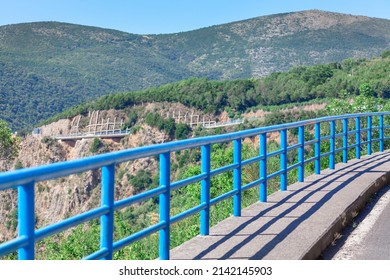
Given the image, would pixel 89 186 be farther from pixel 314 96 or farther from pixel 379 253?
pixel 379 253

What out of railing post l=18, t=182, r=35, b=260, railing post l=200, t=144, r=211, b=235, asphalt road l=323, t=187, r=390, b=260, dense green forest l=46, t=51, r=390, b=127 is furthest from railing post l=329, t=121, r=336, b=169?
dense green forest l=46, t=51, r=390, b=127

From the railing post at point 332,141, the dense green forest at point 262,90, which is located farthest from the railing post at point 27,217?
the dense green forest at point 262,90

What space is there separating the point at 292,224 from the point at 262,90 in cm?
12449

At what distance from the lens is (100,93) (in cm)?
17775

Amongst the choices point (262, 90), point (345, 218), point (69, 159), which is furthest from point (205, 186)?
point (262, 90)

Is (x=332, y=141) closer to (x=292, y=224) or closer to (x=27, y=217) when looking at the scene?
(x=292, y=224)

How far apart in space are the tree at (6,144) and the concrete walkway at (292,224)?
57594 mm

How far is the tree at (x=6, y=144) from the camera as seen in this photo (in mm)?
65769

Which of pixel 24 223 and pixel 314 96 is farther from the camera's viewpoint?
pixel 314 96

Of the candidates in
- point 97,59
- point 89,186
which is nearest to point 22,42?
point 97,59

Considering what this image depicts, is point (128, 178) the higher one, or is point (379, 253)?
point (379, 253)

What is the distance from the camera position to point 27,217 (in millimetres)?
3746
